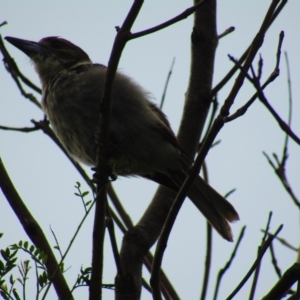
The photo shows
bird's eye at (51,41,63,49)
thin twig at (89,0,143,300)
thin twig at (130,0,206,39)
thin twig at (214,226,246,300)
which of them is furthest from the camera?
bird's eye at (51,41,63,49)

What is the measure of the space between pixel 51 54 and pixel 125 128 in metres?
1.50

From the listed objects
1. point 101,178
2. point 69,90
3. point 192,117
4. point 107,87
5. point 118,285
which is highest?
point 69,90

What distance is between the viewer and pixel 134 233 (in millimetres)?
3504

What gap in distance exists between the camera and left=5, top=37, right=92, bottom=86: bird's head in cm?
503

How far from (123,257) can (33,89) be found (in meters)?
1.39

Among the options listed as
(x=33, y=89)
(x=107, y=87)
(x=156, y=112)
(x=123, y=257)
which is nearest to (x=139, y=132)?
(x=156, y=112)

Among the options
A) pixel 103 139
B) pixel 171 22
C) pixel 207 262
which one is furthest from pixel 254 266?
pixel 171 22

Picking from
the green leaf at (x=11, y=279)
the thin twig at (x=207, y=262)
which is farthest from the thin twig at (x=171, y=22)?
the thin twig at (x=207, y=262)

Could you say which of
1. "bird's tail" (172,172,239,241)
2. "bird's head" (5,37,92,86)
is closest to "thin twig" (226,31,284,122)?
"bird's tail" (172,172,239,241)

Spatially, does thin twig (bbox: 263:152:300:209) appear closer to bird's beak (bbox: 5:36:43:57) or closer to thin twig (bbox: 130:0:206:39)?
thin twig (bbox: 130:0:206:39)

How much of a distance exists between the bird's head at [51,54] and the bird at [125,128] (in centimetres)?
4

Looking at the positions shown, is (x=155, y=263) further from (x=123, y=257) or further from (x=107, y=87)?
(x=107, y=87)

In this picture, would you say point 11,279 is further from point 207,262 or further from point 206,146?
point 207,262

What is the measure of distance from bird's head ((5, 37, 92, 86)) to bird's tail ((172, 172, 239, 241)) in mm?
1426
